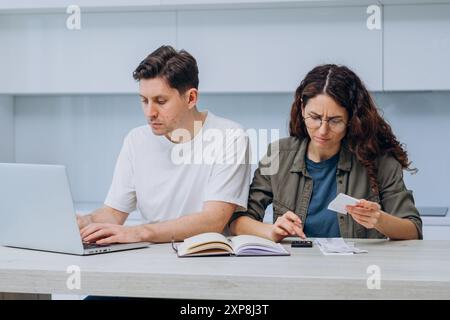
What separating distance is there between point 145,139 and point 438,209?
4.97 feet

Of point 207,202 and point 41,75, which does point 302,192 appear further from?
point 41,75

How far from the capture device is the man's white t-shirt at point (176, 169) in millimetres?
2053

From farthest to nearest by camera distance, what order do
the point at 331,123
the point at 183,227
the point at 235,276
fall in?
the point at 331,123 → the point at 183,227 → the point at 235,276

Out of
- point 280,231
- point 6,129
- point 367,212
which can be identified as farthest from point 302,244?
point 6,129

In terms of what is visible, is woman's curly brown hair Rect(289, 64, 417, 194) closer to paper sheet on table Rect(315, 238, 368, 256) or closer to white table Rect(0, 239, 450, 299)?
paper sheet on table Rect(315, 238, 368, 256)

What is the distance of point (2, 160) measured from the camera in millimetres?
3477

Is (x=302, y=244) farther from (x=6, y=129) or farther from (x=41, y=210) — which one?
(x=6, y=129)

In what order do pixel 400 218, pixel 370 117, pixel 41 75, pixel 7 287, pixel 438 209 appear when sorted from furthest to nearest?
pixel 41 75 < pixel 438 209 < pixel 370 117 < pixel 400 218 < pixel 7 287

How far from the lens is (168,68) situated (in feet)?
7.02

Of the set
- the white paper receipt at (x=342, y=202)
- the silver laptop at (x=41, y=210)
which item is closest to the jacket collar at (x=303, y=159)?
the white paper receipt at (x=342, y=202)

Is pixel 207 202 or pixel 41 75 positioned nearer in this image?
pixel 207 202

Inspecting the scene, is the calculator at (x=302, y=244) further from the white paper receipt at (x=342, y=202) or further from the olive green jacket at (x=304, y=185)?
the olive green jacket at (x=304, y=185)

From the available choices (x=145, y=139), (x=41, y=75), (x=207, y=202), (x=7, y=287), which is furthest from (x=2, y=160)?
(x=7, y=287)

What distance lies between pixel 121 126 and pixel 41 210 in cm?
184
